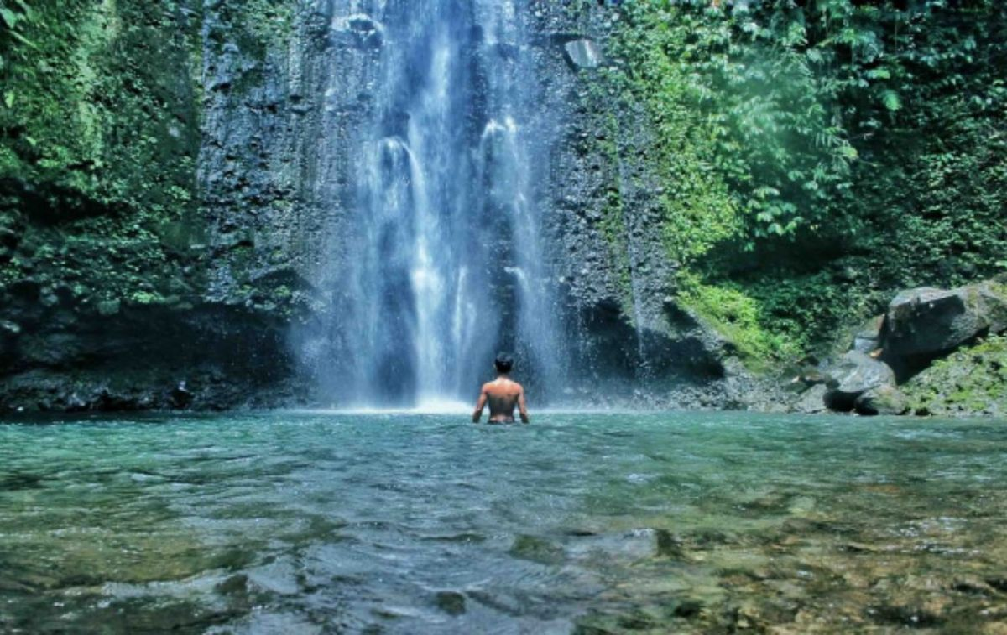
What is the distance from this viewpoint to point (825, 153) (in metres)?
15.5

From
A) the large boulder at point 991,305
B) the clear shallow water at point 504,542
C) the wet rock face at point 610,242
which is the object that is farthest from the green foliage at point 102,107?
the large boulder at point 991,305

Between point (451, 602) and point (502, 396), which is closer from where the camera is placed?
point (451, 602)

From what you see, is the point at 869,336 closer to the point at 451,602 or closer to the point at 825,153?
the point at 825,153

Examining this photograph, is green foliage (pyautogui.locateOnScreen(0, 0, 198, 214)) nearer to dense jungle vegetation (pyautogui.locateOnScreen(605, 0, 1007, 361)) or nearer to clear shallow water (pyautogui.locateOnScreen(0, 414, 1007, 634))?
clear shallow water (pyautogui.locateOnScreen(0, 414, 1007, 634))

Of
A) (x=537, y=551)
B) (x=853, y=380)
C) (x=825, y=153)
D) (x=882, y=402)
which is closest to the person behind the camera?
(x=537, y=551)

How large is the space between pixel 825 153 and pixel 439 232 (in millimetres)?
8112

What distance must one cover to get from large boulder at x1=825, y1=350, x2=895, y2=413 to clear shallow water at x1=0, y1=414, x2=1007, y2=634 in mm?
6108

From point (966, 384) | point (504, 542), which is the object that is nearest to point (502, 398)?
point (504, 542)

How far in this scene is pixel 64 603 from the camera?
234 cm

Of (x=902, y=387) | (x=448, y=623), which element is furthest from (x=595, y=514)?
(x=902, y=387)

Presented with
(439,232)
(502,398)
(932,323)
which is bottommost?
(502,398)

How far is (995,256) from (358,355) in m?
12.5

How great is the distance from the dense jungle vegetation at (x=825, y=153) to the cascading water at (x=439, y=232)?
2813 mm

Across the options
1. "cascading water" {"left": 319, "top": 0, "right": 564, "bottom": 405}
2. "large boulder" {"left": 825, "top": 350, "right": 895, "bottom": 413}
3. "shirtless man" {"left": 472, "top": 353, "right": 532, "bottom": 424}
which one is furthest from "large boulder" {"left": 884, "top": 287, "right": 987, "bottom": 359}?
"shirtless man" {"left": 472, "top": 353, "right": 532, "bottom": 424}
